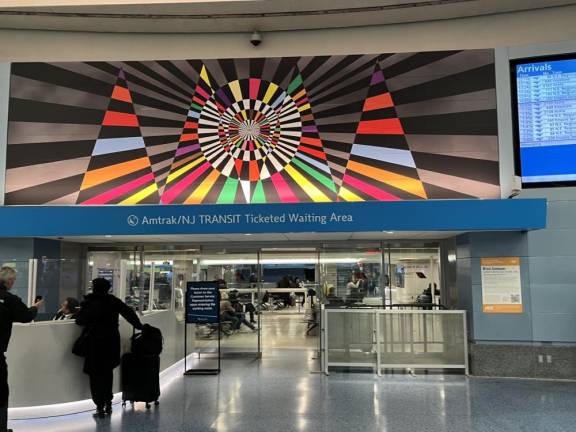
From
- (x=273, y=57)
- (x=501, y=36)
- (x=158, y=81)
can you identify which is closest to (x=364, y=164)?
(x=273, y=57)

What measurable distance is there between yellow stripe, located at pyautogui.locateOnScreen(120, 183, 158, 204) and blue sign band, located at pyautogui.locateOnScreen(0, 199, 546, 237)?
42.7 inches

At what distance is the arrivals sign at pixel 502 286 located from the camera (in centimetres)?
770

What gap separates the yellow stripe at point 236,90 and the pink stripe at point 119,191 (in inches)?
77.8

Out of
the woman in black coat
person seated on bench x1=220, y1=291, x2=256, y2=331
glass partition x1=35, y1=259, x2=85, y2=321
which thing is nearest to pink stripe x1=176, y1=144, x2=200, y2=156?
glass partition x1=35, y1=259, x2=85, y2=321

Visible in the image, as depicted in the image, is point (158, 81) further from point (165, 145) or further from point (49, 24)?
point (49, 24)

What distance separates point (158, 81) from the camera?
28.7 ft

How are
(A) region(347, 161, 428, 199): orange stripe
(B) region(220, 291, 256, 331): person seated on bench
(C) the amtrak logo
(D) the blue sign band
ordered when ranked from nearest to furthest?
(D) the blue sign band → (C) the amtrak logo → (A) region(347, 161, 428, 199): orange stripe → (B) region(220, 291, 256, 331): person seated on bench

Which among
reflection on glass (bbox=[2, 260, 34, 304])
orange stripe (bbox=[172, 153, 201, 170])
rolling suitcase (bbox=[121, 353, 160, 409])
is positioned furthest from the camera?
orange stripe (bbox=[172, 153, 201, 170])

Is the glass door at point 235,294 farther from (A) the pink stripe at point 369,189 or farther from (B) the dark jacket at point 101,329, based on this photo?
(B) the dark jacket at point 101,329

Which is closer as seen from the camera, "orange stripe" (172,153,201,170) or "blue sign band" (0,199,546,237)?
→ "blue sign band" (0,199,546,237)

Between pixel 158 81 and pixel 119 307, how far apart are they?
4.45 meters

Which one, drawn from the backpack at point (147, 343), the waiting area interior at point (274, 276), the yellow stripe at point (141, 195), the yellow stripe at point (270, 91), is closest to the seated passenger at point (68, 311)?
the backpack at point (147, 343)

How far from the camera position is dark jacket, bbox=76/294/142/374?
5.70 m

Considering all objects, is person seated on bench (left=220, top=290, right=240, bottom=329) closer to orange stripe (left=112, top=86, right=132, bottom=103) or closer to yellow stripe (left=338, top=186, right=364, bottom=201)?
yellow stripe (left=338, top=186, right=364, bottom=201)
